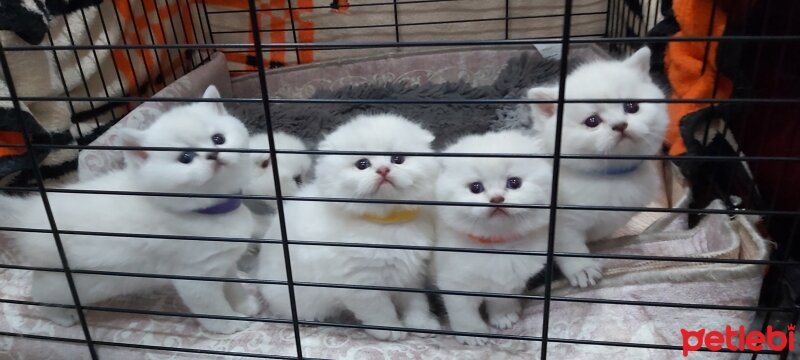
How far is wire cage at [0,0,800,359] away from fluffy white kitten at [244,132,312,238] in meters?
0.16

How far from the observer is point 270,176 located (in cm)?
155

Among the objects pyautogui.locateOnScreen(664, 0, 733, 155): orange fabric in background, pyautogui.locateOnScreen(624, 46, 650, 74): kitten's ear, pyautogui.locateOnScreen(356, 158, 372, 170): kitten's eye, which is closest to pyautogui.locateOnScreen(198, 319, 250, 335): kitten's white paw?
pyautogui.locateOnScreen(356, 158, 372, 170): kitten's eye

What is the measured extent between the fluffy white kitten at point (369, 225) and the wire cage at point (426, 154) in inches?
1.8

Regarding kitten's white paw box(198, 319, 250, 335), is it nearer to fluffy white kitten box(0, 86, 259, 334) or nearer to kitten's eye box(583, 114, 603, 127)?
fluffy white kitten box(0, 86, 259, 334)

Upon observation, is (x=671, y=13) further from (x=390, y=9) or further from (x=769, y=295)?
(x=390, y=9)

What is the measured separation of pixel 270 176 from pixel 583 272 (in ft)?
2.65

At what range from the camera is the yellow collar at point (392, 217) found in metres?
1.12

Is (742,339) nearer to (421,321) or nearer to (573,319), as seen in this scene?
(573,319)

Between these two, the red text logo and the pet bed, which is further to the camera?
the pet bed

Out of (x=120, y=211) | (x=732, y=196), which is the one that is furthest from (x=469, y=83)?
(x=120, y=211)

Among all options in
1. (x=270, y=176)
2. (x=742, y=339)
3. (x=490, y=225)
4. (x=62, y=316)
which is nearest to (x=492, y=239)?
(x=490, y=225)

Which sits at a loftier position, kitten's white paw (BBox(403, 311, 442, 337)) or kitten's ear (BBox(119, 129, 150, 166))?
kitten's ear (BBox(119, 129, 150, 166))

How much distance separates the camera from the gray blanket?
1872 mm

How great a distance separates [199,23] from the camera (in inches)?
97.5
